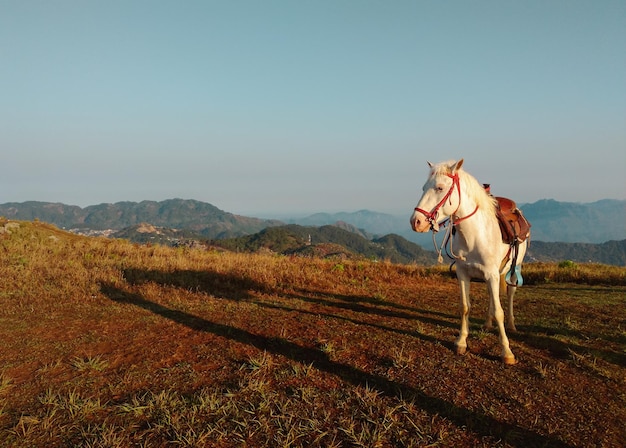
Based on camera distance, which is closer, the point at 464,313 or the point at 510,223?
the point at 464,313

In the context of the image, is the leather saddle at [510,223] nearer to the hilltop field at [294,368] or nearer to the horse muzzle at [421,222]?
the horse muzzle at [421,222]

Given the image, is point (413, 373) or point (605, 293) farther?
point (605, 293)

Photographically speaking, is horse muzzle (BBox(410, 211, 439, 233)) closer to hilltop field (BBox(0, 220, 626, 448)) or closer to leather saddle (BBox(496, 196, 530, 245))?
leather saddle (BBox(496, 196, 530, 245))

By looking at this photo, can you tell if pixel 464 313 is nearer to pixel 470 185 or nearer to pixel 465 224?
pixel 465 224

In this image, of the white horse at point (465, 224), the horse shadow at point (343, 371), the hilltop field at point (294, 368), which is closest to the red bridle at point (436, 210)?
the white horse at point (465, 224)

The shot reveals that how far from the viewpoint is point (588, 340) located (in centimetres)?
576

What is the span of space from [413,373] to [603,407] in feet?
7.13

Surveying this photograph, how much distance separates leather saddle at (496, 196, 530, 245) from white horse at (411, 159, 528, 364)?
0.15 m

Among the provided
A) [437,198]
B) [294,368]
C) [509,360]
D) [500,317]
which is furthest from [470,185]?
[294,368]

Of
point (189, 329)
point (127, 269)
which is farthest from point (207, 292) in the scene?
point (127, 269)

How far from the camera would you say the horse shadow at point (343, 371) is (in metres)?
3.36

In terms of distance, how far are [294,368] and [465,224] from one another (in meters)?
3.42

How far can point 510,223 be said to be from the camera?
5723 millimetres

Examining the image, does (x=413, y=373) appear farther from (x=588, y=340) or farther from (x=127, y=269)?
(x=127, y=269)
